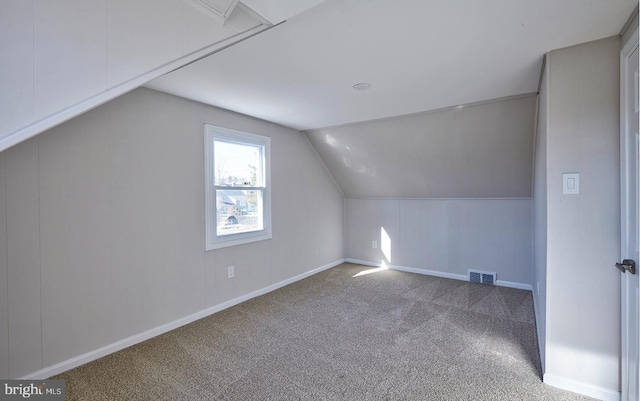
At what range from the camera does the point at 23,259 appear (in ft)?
6.73

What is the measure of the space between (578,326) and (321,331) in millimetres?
1866

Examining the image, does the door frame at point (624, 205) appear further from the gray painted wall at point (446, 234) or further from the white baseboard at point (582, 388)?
the gray painted wall at point (446, 234)

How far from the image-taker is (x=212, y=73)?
2.36m

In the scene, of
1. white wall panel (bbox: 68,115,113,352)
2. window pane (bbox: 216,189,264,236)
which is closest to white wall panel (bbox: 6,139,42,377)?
white wall panel (bbox: 68,115,113,352)

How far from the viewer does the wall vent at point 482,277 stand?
4.13 meters

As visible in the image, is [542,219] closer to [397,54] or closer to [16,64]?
[397,54]

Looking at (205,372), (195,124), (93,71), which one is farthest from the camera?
(195,124)

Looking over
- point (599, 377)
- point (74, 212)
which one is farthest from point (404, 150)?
point (74, 212)

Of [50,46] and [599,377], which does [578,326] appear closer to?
[599,377]

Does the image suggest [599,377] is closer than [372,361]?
Yes

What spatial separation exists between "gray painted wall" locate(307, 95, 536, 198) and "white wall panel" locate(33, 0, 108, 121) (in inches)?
116

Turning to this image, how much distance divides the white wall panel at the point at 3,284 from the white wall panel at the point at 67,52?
962 mm

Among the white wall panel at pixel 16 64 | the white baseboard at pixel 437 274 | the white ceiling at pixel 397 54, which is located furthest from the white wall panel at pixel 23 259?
the white baseboard at pixel 437 274

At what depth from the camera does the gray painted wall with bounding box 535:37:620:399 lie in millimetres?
1853
